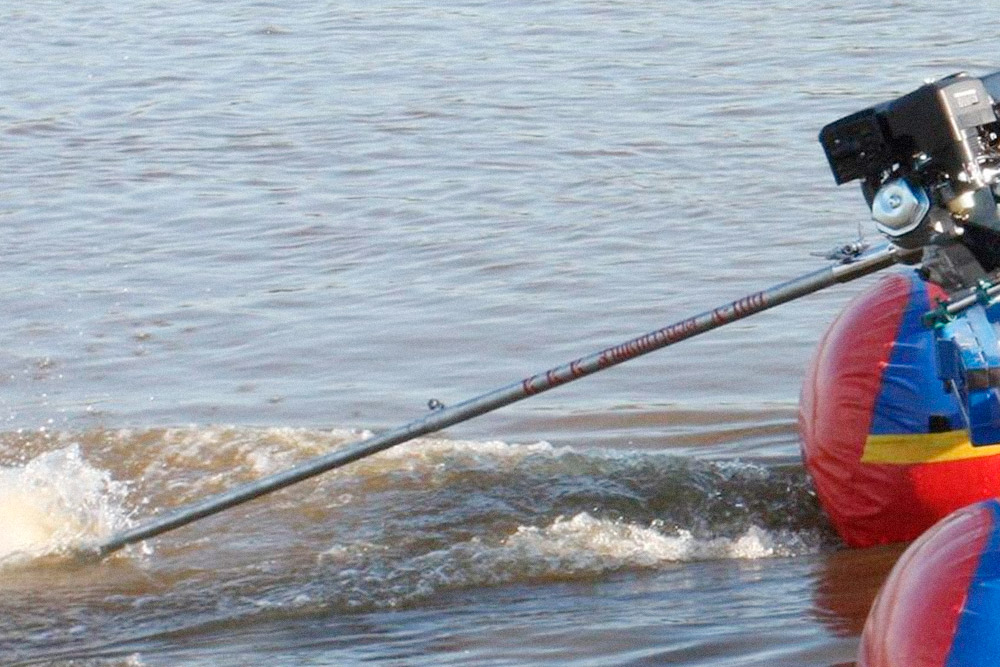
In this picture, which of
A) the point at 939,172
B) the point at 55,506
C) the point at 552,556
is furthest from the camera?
the point at 55,506

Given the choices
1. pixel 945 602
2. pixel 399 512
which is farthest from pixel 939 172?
pixel 399 512

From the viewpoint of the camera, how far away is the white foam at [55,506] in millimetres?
7293

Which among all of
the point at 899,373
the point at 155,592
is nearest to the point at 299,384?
the point at 155,592

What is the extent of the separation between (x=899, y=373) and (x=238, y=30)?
1404 cm

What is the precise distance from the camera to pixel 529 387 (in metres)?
6.25

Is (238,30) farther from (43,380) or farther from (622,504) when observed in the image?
(622,504)

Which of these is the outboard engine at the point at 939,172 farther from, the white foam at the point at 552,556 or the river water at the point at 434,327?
the white foam at the point at 552,556

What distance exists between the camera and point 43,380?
949 cm

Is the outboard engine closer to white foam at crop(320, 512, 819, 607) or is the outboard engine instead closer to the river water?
the river water

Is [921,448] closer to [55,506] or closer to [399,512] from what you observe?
[399,512]

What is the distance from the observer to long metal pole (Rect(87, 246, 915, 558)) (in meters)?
5.58

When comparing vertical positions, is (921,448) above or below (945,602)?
below

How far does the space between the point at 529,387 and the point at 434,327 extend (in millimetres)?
3564

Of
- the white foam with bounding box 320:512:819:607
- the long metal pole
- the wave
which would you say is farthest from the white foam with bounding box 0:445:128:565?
the white foam with bounding box 320:512:819:607
